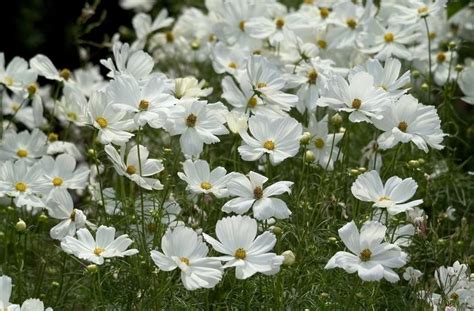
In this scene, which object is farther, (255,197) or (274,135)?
(274,135)

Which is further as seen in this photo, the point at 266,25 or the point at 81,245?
the point at 266,25

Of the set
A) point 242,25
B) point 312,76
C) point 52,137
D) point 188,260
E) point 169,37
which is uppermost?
point 188,260

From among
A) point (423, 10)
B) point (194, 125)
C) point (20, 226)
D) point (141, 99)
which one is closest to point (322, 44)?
point (423, 10)

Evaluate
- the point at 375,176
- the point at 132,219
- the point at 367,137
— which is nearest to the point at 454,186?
the point at 367,137

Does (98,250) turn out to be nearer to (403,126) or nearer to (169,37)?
(403,126)

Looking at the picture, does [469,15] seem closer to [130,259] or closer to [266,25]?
[266,25]

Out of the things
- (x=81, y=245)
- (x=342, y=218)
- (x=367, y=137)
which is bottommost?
(x=367, y=137)

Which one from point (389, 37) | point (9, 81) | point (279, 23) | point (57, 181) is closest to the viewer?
point (57, 181)
